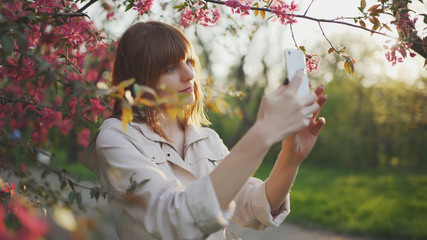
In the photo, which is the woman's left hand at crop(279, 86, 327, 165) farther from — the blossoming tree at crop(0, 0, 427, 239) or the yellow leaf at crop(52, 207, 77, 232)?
the yellow leaf at crop(52, 207, 77, 232)

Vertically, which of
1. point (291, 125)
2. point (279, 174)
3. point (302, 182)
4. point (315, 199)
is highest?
point (291, 125)

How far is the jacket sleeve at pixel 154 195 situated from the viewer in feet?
3.41

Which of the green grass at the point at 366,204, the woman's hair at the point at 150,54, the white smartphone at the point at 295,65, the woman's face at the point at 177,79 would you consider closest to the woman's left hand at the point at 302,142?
the white smartphone at the point at 295,65

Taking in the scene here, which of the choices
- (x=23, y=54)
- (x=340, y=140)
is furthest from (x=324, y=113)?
(x=23, y=54)

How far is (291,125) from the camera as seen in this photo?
Result: 1021 millimetres

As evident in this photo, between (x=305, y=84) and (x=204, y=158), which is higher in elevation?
(x=305, y=84)

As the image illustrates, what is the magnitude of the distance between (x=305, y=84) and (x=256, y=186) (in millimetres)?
635

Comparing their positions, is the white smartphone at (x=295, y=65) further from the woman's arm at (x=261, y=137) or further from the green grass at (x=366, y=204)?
the green grass at (x=366, y=204)

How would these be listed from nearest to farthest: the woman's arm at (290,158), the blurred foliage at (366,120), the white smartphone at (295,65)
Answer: the white smartphone at (295,65), the woman's arm at (290,158), the blurred foliage at (366,120)

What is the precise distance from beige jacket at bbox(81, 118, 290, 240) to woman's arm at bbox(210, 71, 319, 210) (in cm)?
4

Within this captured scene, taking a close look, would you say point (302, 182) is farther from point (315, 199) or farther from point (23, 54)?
point (23, 54)

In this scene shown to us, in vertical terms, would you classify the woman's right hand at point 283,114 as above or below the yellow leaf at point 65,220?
above

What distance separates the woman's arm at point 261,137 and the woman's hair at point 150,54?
0.63 meters

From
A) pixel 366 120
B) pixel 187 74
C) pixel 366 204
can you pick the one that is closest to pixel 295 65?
pixel 187 74
